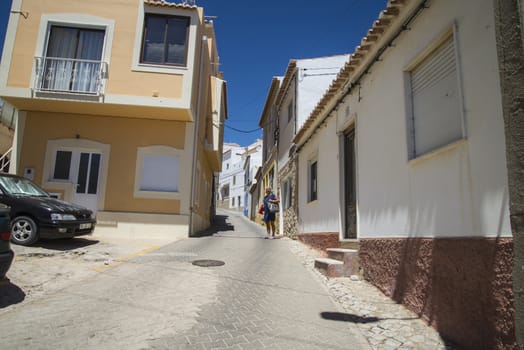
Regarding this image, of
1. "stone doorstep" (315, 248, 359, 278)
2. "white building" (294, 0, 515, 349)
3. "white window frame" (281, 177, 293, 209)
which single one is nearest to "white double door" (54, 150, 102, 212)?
"white window frame" (281, 177, 293, 209)

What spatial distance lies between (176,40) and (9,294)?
29.5ft

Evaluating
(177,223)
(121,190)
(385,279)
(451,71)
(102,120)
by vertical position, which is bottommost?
(385,279)

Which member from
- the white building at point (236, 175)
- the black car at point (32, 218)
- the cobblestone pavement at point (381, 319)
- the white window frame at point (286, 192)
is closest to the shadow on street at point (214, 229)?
the white window frame at point (286, 192)

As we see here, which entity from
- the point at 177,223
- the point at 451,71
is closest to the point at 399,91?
the point at 451,71

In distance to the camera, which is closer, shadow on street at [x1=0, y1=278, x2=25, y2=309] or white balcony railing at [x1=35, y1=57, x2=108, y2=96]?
shadow on street at [x1=0, y1=278, x2=25, y2=309]

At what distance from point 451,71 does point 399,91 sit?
1.00 metres

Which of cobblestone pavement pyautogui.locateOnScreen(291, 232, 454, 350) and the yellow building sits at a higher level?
the yellow building

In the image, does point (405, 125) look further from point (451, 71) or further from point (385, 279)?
point (385, 279)

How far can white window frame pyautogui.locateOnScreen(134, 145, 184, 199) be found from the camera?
10984mm

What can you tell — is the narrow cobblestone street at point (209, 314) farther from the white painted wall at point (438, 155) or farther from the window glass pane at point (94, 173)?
the window glass pane at point (94, 173)

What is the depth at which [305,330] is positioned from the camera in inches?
149

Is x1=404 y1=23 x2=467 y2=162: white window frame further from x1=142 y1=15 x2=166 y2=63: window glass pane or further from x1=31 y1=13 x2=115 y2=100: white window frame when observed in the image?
x1=31 y1=13 x2=115 y2=100: white window frame

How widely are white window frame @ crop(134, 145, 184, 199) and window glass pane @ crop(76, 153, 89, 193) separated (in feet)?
5.38

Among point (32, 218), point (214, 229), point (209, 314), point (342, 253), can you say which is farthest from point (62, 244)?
point (214, 229)
